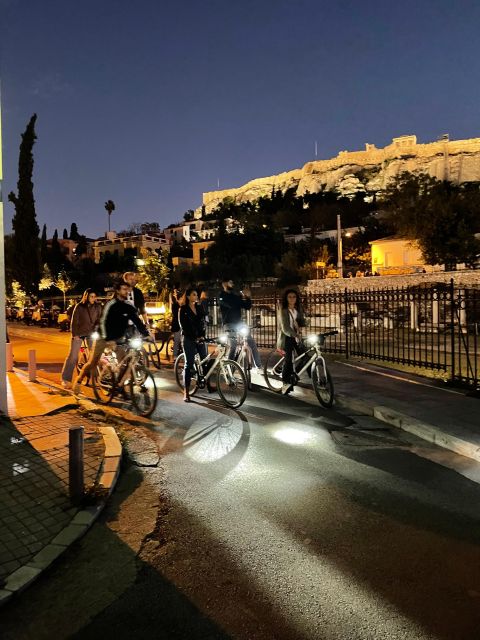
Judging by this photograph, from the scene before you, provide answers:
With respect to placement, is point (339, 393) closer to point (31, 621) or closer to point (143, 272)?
point (31, 621)

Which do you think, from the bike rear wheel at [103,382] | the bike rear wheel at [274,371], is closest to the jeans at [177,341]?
the bike rear wheel at [274,371]

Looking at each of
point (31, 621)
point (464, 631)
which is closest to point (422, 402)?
point (464, 631)

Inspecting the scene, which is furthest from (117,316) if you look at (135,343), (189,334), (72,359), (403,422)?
(403,422)

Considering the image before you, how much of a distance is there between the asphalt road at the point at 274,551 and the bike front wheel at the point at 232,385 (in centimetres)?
182

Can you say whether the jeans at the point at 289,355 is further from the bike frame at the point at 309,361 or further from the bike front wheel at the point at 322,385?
the bike front wheel at the point at 322,385

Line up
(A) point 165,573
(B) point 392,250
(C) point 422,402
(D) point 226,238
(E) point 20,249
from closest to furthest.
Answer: (A) point 165,573 → (C) point 422,402 → (E) point 20,249 → (B) point 392,250 → (D) point 226,238

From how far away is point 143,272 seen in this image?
23469 millimetres

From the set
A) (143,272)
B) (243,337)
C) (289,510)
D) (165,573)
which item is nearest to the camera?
(165,573)

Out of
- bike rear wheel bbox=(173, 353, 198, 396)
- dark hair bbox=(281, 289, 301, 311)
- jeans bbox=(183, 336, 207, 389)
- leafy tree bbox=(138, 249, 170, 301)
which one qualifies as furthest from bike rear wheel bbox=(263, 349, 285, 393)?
leafy tree bbox=(138, 249, 170, 301)

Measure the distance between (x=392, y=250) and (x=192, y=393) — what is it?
41640 millimetres

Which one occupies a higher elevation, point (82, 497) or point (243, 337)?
point (243, 337)

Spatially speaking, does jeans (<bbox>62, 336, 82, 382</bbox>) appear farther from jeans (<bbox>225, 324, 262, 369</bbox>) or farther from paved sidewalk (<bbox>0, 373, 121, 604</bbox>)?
jeans (<bbox>225, 324, 262, 369</bbox>)

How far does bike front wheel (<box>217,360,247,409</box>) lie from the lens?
7.98 metres

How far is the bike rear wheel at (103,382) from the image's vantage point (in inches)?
338
